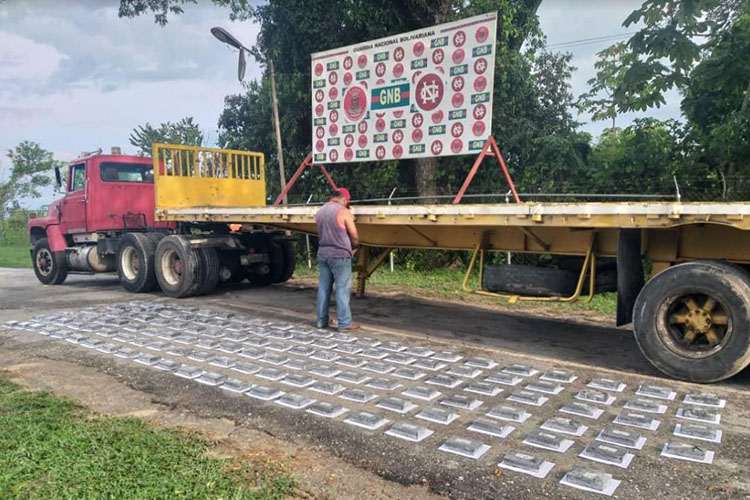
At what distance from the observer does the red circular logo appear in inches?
295

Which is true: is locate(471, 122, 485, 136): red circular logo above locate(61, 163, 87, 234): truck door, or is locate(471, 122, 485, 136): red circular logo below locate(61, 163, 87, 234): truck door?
above

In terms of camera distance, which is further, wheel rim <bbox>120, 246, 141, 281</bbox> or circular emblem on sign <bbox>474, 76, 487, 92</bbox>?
wheel rim <bbox>120, 246, 141, 281</bbox>

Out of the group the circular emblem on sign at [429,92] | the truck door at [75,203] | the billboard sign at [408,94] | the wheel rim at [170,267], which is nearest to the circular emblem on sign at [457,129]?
the billboard sign at [408,94]

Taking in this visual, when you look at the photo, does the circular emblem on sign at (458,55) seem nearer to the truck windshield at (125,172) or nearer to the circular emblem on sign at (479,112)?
the circular emblem on sign at (479,112)

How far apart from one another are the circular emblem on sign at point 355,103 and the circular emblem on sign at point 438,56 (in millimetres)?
1345

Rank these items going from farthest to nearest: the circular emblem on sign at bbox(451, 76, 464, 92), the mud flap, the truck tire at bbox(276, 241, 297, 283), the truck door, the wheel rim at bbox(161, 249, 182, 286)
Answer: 1. the truck tire at bbox(276, 241, 297, 283)
2. the truck door
3. the wheel rim at bbox(161, 249, 182, 286)
4. the circular emblem on sign at bbox(451, 76, 464, 92)
5. the mud flap

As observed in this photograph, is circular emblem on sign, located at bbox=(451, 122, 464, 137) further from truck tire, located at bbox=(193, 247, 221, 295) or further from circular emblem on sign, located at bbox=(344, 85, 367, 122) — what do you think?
truck tire, located at bbox=(193, 247, 221, 295)

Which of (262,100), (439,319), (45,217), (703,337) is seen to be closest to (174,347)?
(439,319)

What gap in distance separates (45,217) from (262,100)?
6484 millimetres

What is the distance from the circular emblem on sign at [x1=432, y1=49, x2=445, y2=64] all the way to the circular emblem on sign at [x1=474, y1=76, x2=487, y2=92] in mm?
651

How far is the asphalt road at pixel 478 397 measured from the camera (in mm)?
3023

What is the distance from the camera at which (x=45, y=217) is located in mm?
12102

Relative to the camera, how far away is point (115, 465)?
3.11 metres

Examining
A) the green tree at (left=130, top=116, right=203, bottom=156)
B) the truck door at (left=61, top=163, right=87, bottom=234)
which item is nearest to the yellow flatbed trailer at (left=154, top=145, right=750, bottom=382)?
the truck door at (left=61, top=163, right=87, bottom=234)
